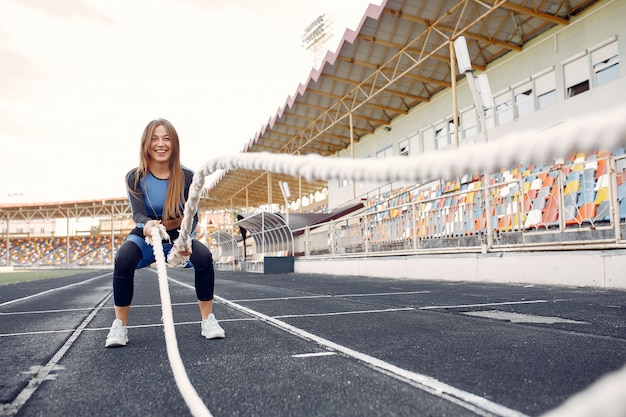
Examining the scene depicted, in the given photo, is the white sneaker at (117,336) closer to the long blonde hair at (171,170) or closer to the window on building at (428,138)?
the long blonde hair at (171,170)

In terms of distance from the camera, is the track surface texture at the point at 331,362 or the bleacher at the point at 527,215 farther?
the bleacher at the point at 527,215

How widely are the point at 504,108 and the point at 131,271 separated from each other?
17.5 metres

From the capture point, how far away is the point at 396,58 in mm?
17734

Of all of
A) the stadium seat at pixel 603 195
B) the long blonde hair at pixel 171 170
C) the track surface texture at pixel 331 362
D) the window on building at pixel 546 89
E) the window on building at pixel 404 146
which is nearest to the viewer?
the track surface texture at pixel 331 362

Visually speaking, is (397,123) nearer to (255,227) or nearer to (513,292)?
(255,227)

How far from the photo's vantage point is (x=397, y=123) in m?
24.9

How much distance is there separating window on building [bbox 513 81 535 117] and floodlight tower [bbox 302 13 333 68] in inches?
1746

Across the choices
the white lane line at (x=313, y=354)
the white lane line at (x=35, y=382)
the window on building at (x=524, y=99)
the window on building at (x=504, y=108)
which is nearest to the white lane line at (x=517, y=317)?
the white lane line at (x=313, y=354)

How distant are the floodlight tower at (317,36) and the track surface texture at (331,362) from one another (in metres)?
58.3

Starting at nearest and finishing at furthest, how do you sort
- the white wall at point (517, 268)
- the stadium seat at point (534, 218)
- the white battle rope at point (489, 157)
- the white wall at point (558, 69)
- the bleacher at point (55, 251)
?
1. the white battle rope at point (489, 157)
2. the white wall at point (517, 268)
3. the stadium seat at point (534, 218)
4. the white wall at point (558, 69)
5. the bleacher at point (55, 251)

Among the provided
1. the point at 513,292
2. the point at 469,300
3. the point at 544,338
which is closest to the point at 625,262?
the point at 513,292

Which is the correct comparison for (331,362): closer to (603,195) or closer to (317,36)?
(603,195)

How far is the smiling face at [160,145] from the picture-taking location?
3.10 m

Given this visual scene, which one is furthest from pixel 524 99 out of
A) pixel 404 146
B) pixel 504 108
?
pixel 404 146
